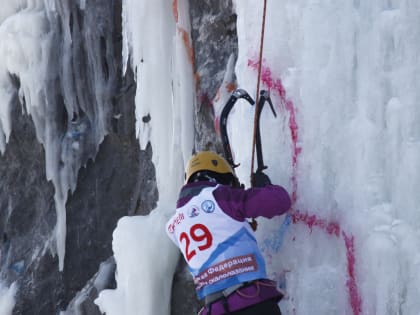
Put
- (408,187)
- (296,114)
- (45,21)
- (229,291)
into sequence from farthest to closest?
(45,21) < (296,114) < (229,291) < (408,187)

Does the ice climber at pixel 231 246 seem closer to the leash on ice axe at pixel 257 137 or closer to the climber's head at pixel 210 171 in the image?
the leash on ice axe at pixel 257 137

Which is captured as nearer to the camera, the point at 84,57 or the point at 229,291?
the point at 229,291

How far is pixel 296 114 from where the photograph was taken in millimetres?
2924

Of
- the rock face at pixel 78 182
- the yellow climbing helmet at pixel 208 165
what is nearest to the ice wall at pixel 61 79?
the rock face at pixel 78 182

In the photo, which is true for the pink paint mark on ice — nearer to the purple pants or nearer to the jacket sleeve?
the jacket sleeve

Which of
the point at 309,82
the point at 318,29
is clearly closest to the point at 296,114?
the point at 309,82

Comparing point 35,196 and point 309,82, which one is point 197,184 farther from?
point 35,196

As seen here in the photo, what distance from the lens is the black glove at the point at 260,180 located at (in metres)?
2.81

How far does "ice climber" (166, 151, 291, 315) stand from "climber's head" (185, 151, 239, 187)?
0.37 ft

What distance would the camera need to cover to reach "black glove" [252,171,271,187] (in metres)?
2.81

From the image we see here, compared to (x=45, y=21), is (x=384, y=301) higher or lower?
lower

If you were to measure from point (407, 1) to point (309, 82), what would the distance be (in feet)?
1.66

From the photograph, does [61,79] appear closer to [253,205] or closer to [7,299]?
[7,299]

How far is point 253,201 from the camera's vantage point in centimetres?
269
